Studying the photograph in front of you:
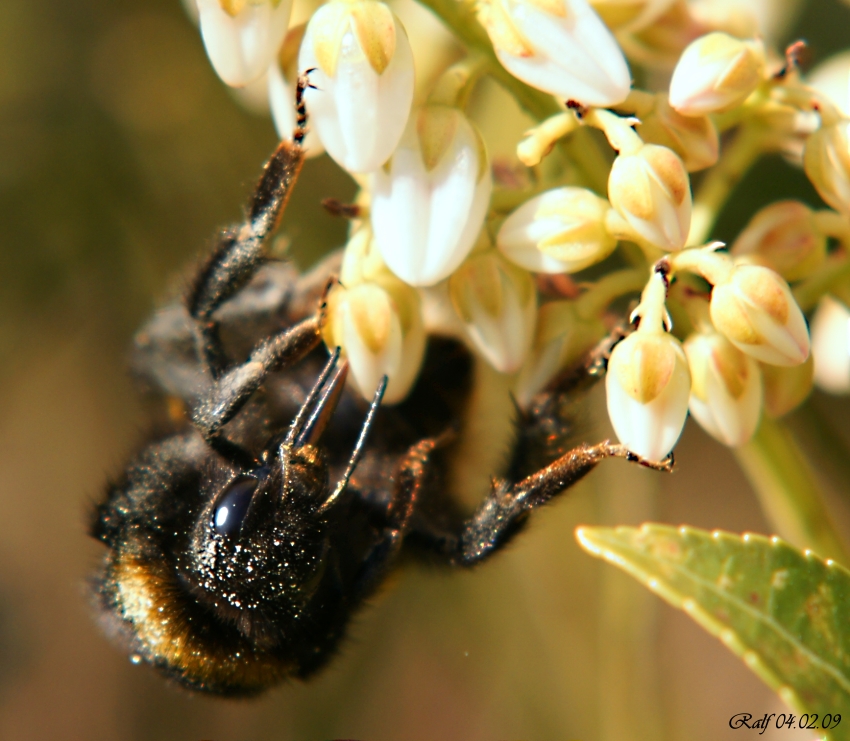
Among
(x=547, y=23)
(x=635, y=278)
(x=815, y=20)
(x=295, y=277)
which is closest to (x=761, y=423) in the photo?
(x=635, y=278)

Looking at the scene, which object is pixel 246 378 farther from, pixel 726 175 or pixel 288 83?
pixel 726 175

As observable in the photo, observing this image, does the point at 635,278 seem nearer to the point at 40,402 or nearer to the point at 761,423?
the point at 761,423

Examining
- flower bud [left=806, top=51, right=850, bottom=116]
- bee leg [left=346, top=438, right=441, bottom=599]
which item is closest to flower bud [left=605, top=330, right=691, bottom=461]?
bee leg [left=346, top=438, right=441, bottom=599]

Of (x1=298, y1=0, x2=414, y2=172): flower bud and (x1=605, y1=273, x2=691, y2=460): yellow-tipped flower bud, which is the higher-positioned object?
(x1=298, y1=0, x2=414, y2=172): flower bud

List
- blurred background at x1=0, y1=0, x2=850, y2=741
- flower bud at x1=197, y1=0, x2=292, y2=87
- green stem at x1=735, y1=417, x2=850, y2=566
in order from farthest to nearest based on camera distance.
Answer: blurred background at x1=0, y1=0, x2=850, y2=741
green stem at x1=735, y1=417, x2=850, y2=566
flower bud at x1=197, y1=0, x2=292, y2=87

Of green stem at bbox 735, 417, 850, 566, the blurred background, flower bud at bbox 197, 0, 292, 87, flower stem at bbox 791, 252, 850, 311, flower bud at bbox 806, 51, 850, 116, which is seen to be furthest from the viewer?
the blurred background

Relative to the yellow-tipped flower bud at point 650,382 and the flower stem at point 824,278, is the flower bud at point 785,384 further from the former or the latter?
the yellow-tipped flower bud at point 650,382

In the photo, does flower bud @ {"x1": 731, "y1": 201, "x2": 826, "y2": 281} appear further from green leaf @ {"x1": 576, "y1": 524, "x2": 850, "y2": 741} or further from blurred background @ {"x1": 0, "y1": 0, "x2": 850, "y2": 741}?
blurred background @ {"x1": 0, "y1": 0, "x2": 850, "y2": 741}

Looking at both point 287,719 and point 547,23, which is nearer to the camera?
point 547,23
